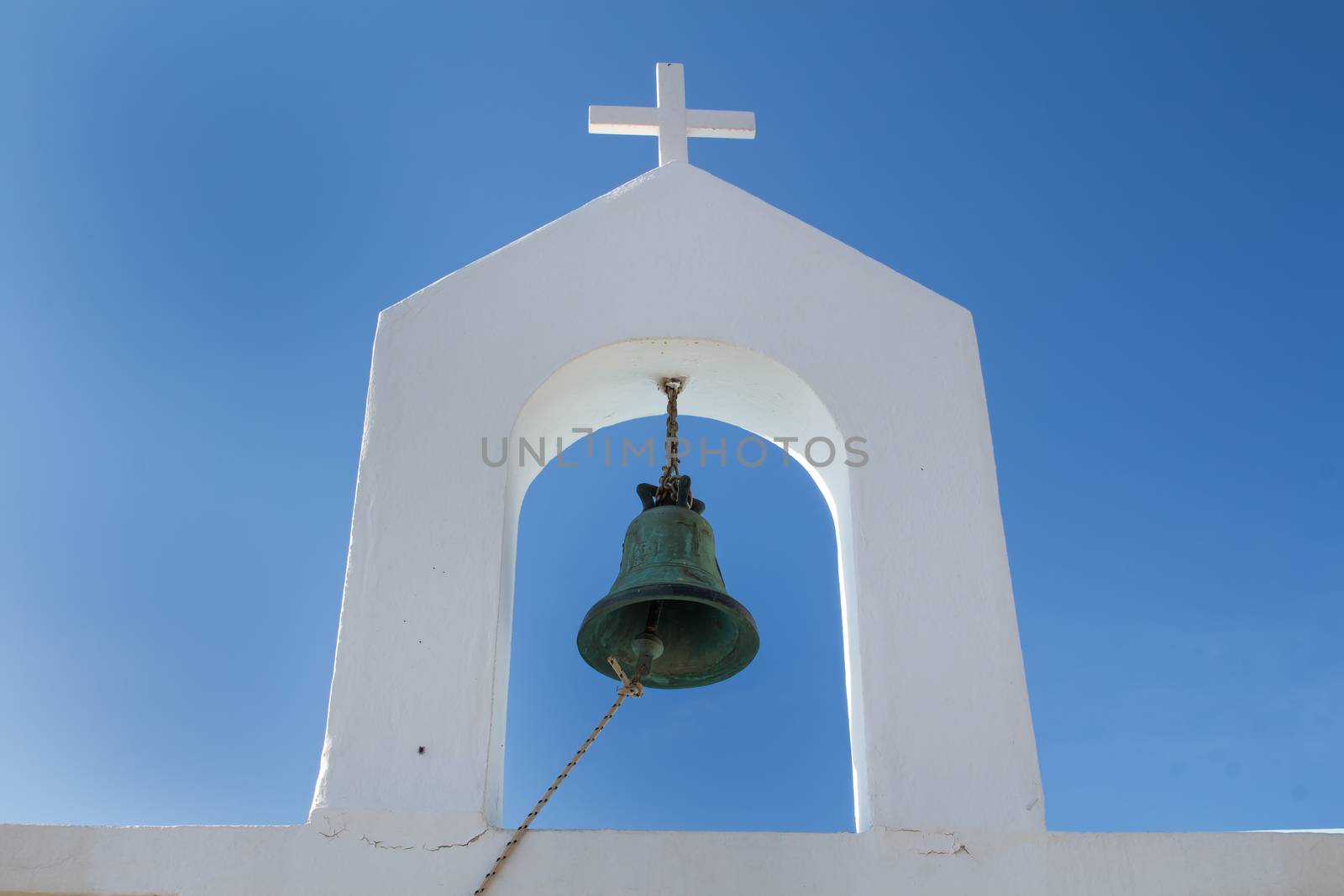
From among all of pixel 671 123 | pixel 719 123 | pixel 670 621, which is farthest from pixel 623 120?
pixel 670 621

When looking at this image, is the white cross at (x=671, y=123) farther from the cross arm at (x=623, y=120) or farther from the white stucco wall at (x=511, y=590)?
the white stucco wall at (x=511, y=590)

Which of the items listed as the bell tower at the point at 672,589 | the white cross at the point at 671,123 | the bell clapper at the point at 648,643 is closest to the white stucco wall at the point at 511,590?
the bell tower at the point at 672,589

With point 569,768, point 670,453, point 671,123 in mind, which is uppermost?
point 671,123

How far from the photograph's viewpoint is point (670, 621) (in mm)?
3662

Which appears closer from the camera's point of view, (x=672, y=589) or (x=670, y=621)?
(x=672, y=589)

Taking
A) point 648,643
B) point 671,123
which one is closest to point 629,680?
point 648,643

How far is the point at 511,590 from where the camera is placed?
3.35 metres

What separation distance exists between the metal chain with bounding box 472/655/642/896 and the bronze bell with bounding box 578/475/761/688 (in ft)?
0.26

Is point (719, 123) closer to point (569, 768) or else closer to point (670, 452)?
point (670, 452)

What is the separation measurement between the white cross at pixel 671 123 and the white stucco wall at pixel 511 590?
0.28 meters

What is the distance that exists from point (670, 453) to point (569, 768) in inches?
43.0

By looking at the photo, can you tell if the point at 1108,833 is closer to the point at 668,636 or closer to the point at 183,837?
the point at 668,636

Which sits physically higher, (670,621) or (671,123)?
(671,123)

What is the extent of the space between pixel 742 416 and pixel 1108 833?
1.58 m
